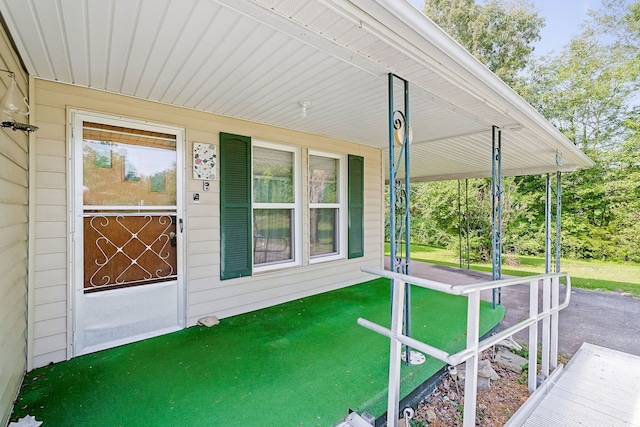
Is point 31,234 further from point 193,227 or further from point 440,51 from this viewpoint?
point 440,51

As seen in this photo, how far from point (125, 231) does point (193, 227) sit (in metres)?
0.65

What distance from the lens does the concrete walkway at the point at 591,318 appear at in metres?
3.69

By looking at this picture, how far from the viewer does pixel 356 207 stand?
507 centimetres

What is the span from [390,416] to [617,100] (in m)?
14.3

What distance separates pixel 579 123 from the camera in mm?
11031

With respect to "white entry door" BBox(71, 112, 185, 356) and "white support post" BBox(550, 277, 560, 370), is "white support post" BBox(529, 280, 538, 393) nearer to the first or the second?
"white support post" BBox(550, 277, 560, 370)

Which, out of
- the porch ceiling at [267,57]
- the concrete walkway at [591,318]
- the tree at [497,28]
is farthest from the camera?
the tree at [497,28]

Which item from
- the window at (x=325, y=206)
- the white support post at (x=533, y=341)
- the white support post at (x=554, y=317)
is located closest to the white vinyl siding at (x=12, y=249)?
the window at (x=325, y=206)

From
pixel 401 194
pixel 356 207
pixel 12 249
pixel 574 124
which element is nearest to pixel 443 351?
pixel 401 194

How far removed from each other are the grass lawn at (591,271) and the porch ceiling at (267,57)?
5.04 metres

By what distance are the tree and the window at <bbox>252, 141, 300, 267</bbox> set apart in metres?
11.8

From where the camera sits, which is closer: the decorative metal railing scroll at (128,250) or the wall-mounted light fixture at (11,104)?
the wall-mounted light fixture at (11,104)

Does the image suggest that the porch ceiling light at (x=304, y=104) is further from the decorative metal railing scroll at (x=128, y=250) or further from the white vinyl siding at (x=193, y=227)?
the decorative metal railing scroll at (x=128, y=250)

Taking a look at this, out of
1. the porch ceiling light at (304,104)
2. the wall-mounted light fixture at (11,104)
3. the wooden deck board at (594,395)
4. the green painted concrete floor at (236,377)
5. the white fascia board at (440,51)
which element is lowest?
the wooden deck board at (594,395)
